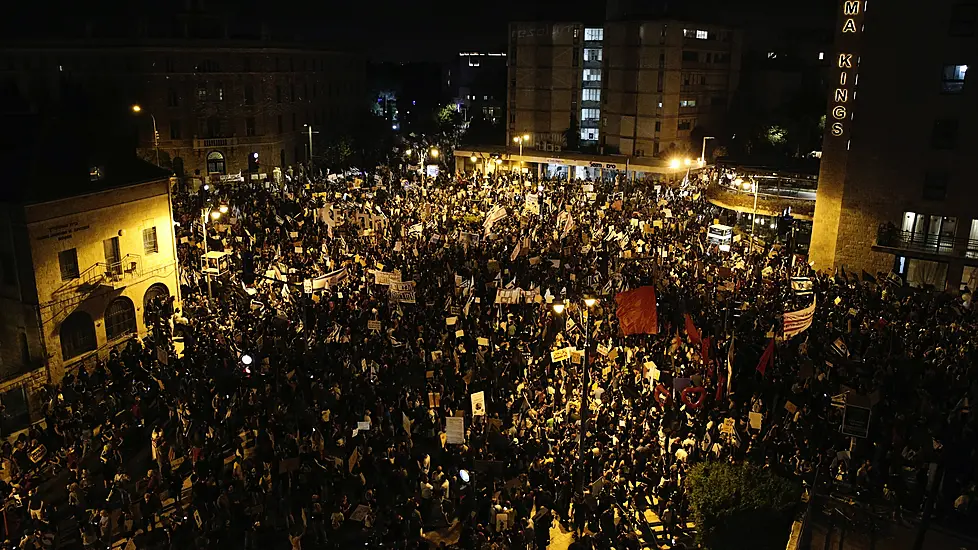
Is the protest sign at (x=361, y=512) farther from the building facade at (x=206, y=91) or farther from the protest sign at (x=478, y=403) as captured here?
the building facade at (x=206, y=91)

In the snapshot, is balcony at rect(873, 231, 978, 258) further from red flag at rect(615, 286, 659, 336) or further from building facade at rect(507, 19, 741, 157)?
building facade at rect(507, 19, 741, 157)

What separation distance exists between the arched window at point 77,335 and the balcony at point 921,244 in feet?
102

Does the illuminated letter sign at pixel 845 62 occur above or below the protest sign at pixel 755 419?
above

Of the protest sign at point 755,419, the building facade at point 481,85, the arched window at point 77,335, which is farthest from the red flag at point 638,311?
the building facade at point 481,85

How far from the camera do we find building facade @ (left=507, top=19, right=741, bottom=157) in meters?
64.2

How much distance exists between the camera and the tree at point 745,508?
1327 centimetres

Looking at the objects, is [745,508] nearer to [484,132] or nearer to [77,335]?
[77,335]

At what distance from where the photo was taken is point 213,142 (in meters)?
58.2

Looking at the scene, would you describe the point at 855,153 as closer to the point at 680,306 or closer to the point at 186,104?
the point at 680,306

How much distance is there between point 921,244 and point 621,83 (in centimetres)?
4001

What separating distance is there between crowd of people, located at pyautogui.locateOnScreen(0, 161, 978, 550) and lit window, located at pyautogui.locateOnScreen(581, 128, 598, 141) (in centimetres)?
4513

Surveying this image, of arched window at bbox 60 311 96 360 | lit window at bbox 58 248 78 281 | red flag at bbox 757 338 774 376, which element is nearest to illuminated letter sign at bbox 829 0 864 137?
red flag at bbox 757 338 774 376

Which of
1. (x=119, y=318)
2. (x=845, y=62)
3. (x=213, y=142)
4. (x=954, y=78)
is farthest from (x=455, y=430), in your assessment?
(x=213, y=142)

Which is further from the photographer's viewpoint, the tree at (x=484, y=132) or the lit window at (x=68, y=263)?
the tree at (x=484, y=132)
